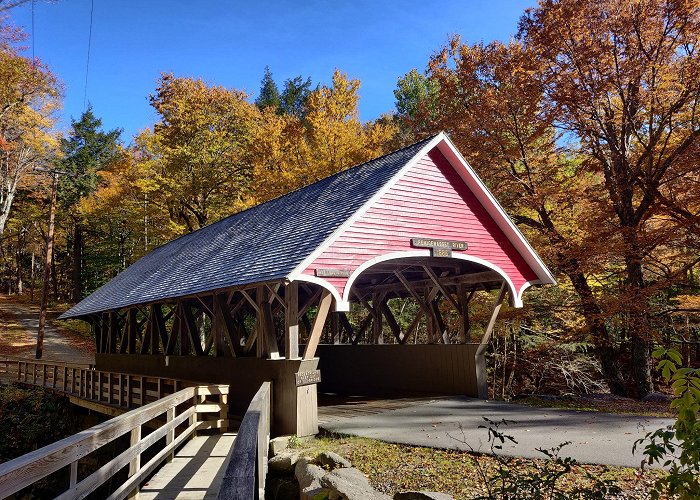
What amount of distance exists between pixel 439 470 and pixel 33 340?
106 feet

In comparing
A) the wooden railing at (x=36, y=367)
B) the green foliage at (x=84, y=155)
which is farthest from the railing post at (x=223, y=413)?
the green foliage at (x=84, y=155)

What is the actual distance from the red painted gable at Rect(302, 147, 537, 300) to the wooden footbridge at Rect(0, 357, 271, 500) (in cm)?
274

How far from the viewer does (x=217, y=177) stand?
25812mm

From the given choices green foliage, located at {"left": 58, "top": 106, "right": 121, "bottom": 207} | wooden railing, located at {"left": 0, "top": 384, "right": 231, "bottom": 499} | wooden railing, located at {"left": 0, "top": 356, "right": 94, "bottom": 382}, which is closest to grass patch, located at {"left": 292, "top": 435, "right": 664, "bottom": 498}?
wooden railing, located at {"left": 0, "top": 384, "right": 231, "bottom": 499}

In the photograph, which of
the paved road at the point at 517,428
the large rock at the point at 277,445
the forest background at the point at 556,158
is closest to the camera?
the paved road at the point at 517,428

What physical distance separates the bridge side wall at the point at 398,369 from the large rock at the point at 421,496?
6643 mm

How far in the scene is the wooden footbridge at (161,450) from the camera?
267cm

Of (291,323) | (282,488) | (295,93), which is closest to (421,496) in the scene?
(282,488)

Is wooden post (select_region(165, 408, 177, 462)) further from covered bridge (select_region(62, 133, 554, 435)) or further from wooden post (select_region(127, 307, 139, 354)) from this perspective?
wooden post (select_region(127, 307, 139, 354))

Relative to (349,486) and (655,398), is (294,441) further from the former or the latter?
(655,398)

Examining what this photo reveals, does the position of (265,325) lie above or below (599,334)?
above

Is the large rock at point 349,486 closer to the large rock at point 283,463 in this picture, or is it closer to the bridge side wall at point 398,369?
the large rock at point 283,463

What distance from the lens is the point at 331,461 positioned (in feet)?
20.5

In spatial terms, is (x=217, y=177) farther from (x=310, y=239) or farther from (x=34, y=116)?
(x=310, y=239)
